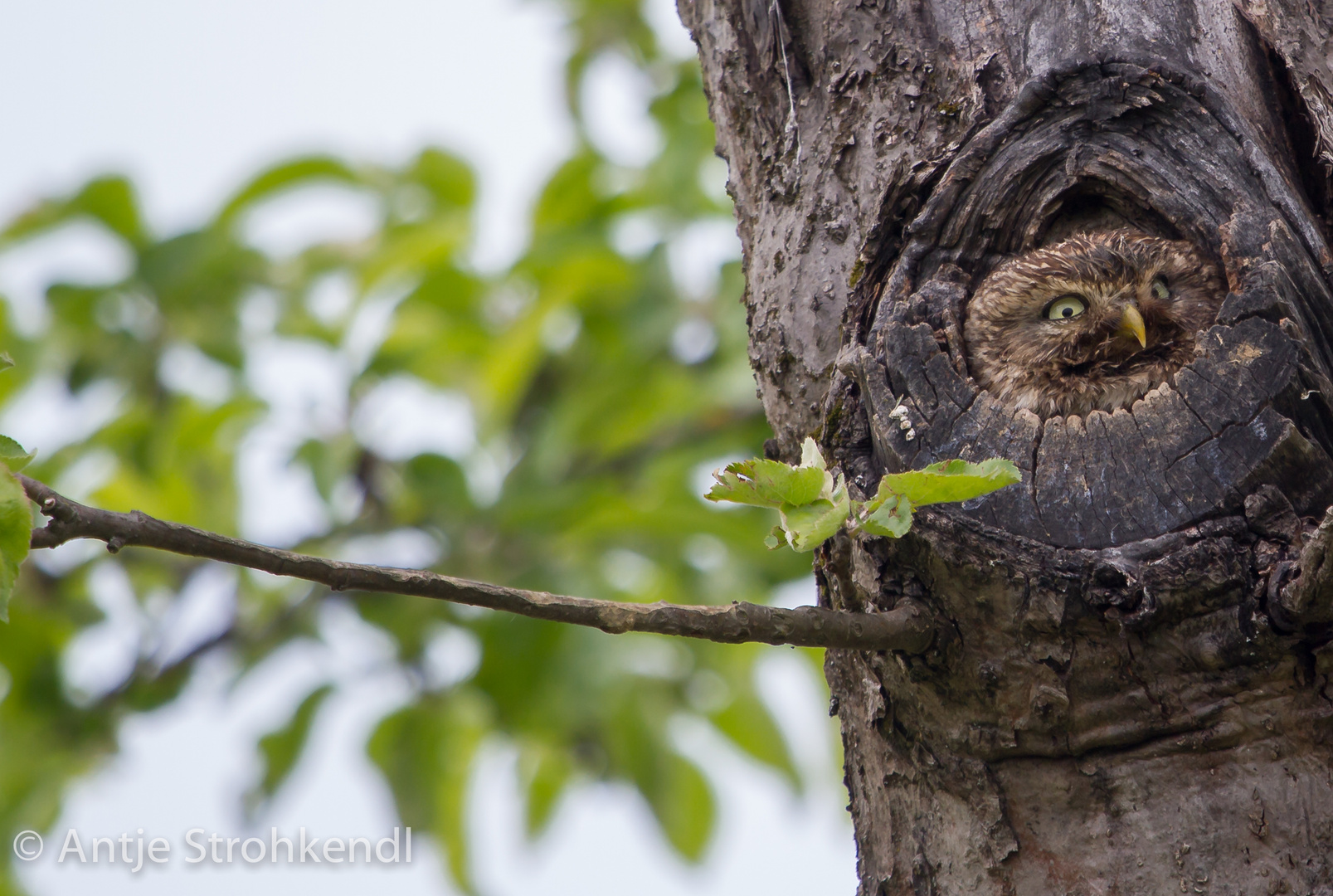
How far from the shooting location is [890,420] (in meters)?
1.48

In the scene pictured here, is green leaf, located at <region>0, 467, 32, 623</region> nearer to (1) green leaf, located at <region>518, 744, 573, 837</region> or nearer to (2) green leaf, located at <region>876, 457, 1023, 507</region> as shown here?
(2) green leaf, located at <region>876, 457, 1023, 507</region>

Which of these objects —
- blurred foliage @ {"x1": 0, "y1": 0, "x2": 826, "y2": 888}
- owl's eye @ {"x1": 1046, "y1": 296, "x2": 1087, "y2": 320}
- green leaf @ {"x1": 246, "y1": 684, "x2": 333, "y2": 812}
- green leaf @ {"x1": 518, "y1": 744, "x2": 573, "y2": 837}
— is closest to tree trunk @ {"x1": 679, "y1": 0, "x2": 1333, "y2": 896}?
owl's eye @ {"x1": 1046, "y1": 296, "x2": 1087, "y2": 320}

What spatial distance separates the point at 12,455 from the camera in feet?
3.50

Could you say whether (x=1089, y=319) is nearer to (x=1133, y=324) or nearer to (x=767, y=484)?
(x=1133, y=324)

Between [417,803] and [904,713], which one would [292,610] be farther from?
[904,713]

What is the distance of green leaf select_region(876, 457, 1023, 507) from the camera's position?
1237mm

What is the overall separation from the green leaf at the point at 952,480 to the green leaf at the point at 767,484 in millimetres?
85

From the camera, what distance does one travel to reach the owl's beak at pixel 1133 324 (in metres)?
2.42

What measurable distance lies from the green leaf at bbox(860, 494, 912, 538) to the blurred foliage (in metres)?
2.15

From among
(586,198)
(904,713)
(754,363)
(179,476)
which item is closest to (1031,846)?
(904,713)

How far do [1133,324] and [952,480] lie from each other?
1.46 metres

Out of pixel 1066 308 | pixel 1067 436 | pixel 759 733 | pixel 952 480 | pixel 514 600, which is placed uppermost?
pixel 1066 308

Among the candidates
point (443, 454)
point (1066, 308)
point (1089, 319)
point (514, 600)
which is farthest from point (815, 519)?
point (443, 454)

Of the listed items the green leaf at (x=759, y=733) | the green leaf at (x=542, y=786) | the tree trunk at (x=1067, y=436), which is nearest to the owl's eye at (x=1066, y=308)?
the tree trunk at (x=1067, y=436)
